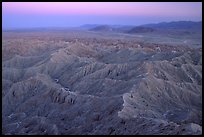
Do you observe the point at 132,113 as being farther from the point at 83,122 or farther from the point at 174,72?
the point at 174,72

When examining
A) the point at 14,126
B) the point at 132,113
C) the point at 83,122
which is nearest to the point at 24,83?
the point at 14,126

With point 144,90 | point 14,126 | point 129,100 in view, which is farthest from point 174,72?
point 14,126

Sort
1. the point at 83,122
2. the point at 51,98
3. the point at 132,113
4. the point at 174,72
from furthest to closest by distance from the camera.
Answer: the point at 174,72 → the point at 51,98 → the point at 83,122 → the point at 132,113

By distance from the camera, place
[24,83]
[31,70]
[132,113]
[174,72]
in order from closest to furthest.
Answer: [132,113] < [24,83] < [174,72] < [31,70]

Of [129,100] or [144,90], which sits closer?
[129,100]

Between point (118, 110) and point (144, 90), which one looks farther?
point (144, 90)

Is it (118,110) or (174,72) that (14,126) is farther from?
(174,72)

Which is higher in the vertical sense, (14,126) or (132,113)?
(132,113)

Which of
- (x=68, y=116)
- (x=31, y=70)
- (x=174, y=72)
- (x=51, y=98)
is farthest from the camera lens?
(x=31, y=70)

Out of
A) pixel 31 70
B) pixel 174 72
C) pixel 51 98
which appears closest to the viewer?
pixel 51 98
